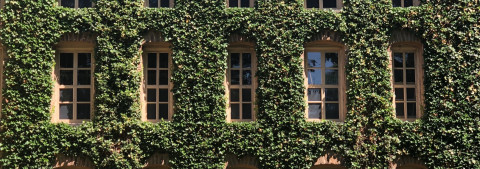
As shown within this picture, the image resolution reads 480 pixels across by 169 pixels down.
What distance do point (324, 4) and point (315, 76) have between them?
194 cm

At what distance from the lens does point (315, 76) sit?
12469 mm

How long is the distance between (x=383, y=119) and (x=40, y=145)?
8.46 meters

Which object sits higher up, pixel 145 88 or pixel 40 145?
pixel 145 88

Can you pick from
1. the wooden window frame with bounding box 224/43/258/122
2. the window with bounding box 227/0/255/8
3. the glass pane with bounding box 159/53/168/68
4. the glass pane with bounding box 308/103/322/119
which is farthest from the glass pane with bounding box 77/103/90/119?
the glass pane with bounding box 308/103/322/119

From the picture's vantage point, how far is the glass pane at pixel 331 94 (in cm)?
1243

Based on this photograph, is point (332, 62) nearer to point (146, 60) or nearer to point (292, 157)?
point (292, 157)

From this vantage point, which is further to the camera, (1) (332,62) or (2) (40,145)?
(1) (332,62)

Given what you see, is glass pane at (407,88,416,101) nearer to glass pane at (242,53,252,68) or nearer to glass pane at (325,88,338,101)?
glass pane at (325,88,338,101)

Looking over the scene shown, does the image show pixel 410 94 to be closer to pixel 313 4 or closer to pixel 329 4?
pixel 329 4

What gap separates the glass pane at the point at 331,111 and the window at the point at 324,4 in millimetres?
2594

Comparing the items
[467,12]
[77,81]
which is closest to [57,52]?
[77,81]

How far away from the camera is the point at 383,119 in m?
11.9

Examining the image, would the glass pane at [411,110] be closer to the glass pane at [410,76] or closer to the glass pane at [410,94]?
the glass pane at [410,94]

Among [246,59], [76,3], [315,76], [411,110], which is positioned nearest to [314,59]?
[315,76]
